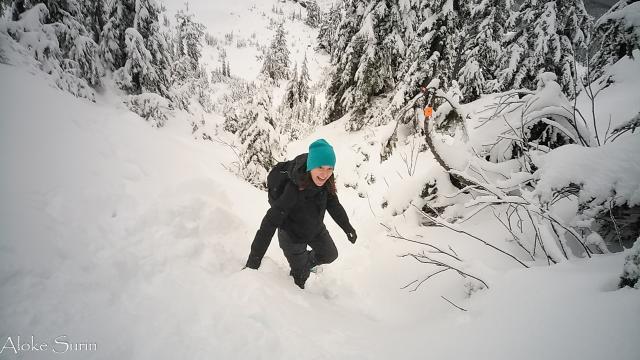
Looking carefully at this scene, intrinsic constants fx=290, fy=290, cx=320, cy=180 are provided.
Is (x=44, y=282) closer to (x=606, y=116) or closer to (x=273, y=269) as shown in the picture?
(x=273, y=269)

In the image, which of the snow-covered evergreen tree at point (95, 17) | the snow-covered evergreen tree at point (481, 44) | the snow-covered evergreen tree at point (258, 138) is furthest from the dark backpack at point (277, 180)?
the snow-covered evergreen tree at point (95, 17)

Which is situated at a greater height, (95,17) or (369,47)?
(369,47)

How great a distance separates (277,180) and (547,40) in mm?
12385

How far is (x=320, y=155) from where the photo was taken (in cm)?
265

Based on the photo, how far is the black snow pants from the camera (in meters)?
3.30

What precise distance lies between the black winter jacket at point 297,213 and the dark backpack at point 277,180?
0.23 feet

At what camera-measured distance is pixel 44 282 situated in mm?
2107

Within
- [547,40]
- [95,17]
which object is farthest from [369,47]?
[95,17]

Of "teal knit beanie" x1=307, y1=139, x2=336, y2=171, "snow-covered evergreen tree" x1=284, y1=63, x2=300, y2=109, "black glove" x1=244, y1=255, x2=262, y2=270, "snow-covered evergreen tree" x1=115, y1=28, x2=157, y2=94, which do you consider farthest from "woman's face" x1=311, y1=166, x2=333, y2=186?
"snow-covered evergreen tree" x1=284, y1=63, x2=300, y2=109

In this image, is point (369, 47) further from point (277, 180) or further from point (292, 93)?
point (277, 180)

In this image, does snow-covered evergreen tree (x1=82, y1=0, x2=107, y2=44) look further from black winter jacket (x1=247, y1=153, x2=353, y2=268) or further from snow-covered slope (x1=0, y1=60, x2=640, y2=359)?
black winter jacket (x1=247, y1=153, x2=353, y2=268)

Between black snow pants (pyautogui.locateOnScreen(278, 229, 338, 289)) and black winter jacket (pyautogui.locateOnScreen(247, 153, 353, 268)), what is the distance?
0.09 meters

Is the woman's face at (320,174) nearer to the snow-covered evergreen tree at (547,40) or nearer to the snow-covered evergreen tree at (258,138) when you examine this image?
the snow-covered evergreen tree at (258,138)

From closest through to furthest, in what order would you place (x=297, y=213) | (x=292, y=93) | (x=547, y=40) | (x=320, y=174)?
(x=320, y=174)
(x=297, y=213)
(x=547, y=40)
(x=292, y=93)
